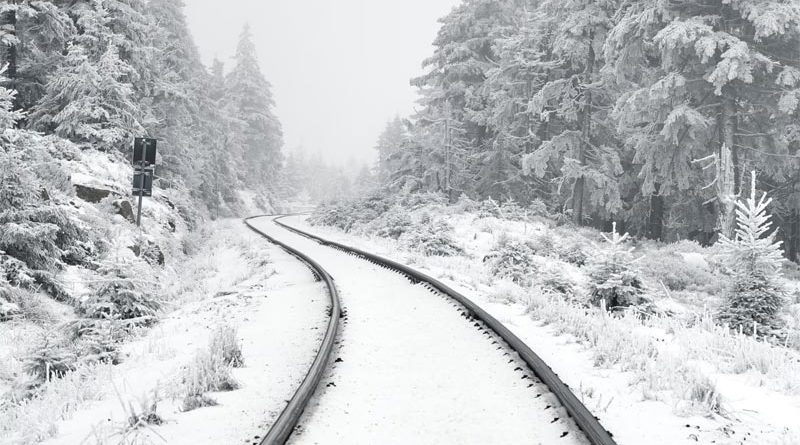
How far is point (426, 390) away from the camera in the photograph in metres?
4.61

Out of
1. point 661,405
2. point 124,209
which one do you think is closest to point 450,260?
point 124,209

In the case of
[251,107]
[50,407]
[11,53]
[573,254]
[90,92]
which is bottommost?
[50,407]

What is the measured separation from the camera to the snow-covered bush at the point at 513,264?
530 inches

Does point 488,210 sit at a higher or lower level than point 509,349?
higher

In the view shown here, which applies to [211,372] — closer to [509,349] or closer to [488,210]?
[509,349]

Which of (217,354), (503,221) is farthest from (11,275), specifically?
(503,221)

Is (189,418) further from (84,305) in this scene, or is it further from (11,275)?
(11,275)

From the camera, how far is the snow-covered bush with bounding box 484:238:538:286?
530 inches

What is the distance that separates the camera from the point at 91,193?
15633 mm

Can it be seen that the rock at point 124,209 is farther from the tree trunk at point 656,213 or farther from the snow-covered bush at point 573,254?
the tree trunk at point 656,213

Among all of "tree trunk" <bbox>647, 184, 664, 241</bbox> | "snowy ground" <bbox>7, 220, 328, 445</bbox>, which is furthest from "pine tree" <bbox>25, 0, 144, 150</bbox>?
"tree trunk" <bbox>647, 184, 664, 241</bbox>

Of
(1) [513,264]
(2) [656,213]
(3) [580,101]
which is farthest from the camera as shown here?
(2) [656,213]

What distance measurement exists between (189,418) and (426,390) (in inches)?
80.3

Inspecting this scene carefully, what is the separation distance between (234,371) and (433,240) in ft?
42.7
